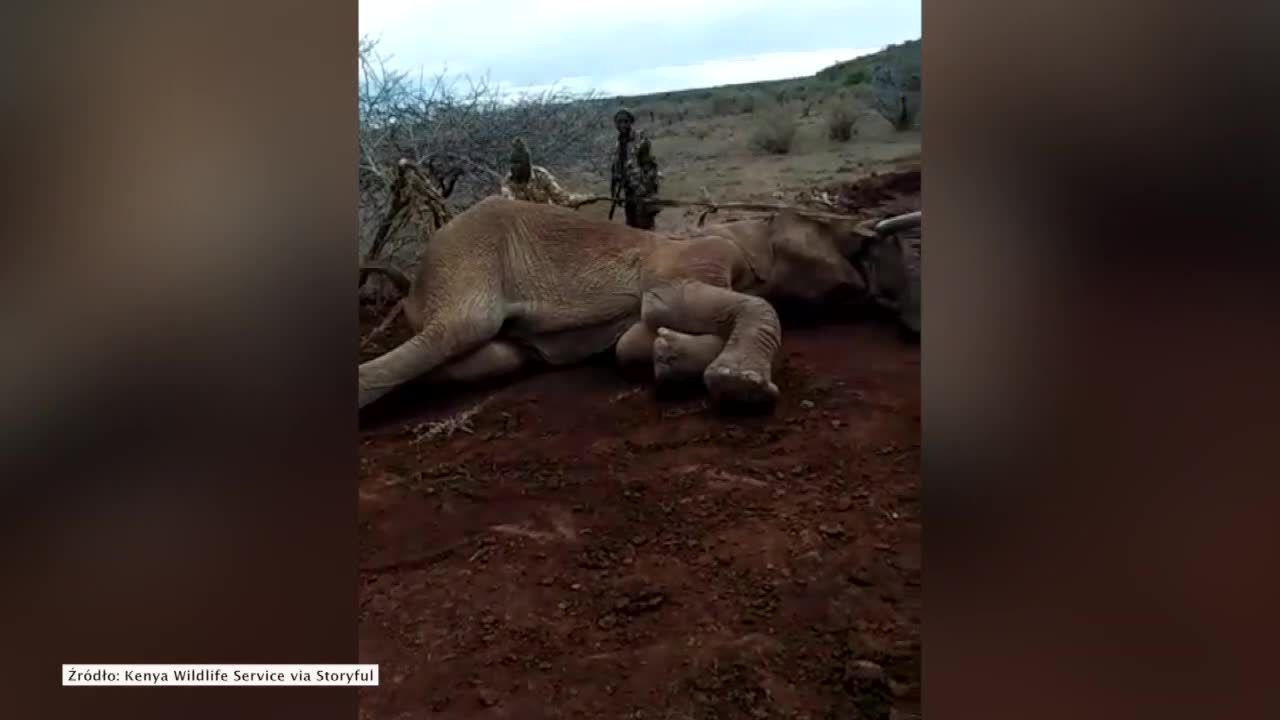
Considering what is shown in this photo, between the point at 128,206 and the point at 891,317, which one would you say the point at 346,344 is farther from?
the point at 891,317

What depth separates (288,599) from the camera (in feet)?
7.53

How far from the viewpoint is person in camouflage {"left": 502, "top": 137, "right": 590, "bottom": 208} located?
2.63m

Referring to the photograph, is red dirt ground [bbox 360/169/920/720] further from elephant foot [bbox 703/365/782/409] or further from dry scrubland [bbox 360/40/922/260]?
dry scrubland [bbox 360/40/922/260]

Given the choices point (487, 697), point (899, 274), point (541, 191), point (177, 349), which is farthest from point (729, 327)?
point (177, 349)

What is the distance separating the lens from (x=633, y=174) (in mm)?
2566

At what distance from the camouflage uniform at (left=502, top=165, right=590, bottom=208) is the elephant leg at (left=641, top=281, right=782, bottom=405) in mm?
414

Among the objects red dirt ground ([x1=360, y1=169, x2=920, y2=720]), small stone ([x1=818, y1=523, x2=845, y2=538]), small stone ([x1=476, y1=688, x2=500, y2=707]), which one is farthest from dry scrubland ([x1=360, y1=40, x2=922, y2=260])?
small stone ([x1=476, y1=688, x2=500, y2=707])

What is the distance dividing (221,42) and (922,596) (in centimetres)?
239

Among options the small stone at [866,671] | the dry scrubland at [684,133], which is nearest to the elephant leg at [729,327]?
the dry scrubland at [684,133]

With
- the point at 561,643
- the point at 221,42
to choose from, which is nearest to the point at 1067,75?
the point at 561,643

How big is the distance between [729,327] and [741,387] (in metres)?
0.21

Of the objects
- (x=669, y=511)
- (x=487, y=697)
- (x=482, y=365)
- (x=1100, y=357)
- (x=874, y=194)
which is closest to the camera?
(x=1100, y=357)

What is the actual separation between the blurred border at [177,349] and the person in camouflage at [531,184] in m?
0.53

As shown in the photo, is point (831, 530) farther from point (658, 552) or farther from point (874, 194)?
point (874, 194)
